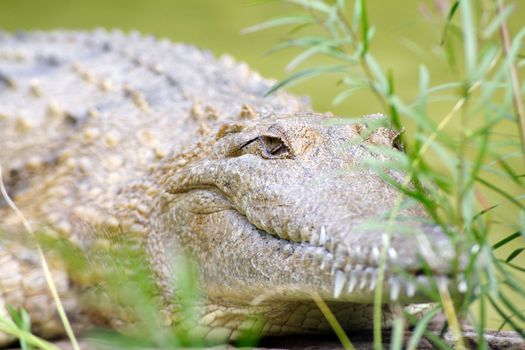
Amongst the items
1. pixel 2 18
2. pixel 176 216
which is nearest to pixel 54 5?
pixel 2 18

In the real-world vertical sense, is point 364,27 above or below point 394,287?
above

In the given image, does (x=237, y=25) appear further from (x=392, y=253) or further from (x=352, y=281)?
(x=392, y=253)

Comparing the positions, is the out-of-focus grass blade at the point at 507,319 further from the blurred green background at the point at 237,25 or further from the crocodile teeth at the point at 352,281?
the blurred green background at the point at 237,25

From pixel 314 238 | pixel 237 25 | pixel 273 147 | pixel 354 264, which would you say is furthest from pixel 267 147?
pixel 237 25

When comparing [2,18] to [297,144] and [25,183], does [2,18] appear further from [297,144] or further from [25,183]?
[297,144]

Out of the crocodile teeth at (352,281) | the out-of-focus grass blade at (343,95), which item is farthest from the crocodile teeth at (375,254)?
the out-of-focus grass blade at (343,95)

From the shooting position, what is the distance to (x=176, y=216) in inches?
130

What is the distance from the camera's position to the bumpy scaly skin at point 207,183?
247 centimetres

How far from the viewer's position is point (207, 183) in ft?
10.4

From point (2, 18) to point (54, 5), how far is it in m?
0.79

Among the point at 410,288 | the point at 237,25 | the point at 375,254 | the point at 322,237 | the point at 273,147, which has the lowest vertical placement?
the point at 410,288

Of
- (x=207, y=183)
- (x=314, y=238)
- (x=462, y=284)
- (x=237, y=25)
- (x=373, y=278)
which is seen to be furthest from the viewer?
(x=237, y=25)

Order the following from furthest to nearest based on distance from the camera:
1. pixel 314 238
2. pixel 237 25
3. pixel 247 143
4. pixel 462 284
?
pixel 237 25
pixel 247 143
pixel 314 238
pixel 462 284

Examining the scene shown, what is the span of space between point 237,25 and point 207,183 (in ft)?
19.9
